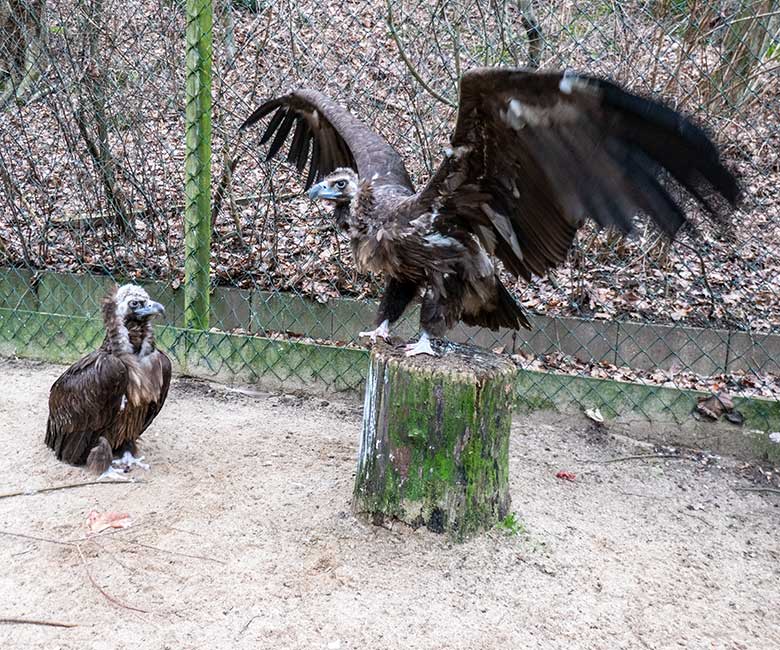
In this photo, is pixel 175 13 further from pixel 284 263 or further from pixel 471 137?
pixel 471 137

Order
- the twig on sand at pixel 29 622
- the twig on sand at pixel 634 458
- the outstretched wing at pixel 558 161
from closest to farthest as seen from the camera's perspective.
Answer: the outstretched wing at pixel 558 161 < the twig on sand at pixel 29 622 < the twig on sand at pixel 634 458

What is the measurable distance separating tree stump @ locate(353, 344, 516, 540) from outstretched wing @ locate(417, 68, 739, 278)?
0.59 m

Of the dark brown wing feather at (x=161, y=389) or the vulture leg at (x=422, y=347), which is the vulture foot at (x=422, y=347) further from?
the dark brown wing feather at (x=161, y=389)

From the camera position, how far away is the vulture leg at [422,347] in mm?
2922

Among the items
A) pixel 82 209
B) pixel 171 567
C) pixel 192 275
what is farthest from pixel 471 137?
pixel 82 209

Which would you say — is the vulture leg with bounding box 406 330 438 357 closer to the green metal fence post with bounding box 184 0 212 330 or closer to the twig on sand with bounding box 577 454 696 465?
the twig on sand with bounding box 577 454 696 465

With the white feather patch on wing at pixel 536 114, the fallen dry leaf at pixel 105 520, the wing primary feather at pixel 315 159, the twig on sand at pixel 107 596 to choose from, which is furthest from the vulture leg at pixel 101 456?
the white feather patch on wing at pixel 536 114

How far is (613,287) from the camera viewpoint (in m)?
4.73

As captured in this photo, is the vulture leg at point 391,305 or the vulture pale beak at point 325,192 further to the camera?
the vulture leg at point 391,305

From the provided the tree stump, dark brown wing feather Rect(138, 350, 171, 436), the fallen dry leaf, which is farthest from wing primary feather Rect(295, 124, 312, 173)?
the fallen dry leaf

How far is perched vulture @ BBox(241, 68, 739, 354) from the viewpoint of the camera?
6.92 feet

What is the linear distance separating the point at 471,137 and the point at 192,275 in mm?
2412

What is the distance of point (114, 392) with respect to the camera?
3195 millimetres

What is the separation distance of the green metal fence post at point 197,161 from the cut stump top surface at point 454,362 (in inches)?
70.7
